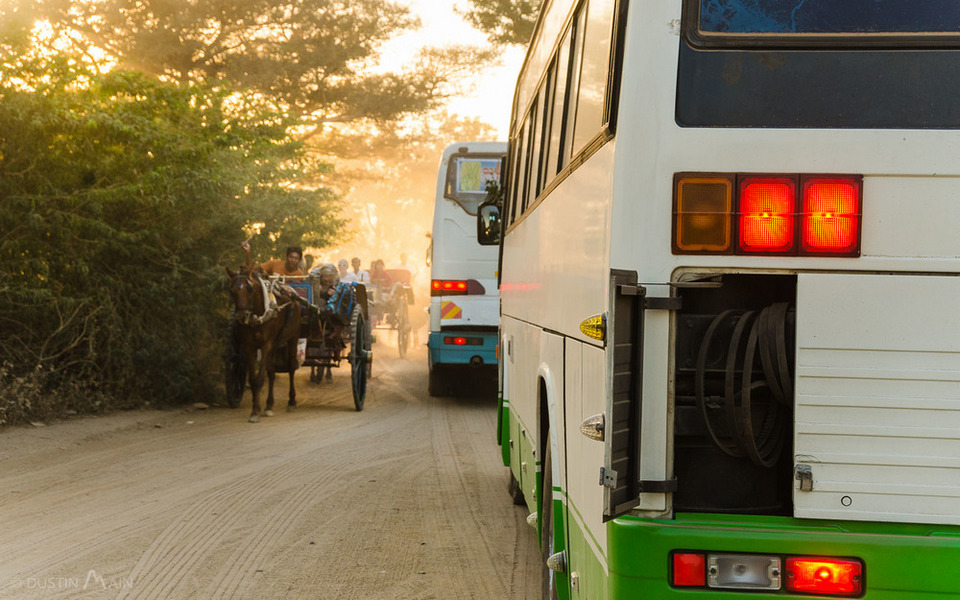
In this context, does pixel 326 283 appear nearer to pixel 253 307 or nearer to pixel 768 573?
pixel 253 307

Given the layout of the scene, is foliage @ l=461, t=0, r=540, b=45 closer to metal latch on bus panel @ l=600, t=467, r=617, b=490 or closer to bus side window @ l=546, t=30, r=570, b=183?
bus side window @ l=546, t=30, r=570, b=183

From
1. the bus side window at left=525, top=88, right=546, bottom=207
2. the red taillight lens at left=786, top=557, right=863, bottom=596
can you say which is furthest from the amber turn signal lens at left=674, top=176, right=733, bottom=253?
the bus side window at left=525, top=88, right=546, bottom=207

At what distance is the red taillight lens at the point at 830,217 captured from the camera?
→ 3.12m

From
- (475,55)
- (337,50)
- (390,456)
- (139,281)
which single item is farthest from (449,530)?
(475,55)

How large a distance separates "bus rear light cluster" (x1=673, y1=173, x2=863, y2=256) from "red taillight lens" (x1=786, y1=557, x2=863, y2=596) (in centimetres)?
86

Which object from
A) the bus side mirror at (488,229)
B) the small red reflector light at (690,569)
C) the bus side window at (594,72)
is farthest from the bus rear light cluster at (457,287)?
the small red reflector light at (690,569)

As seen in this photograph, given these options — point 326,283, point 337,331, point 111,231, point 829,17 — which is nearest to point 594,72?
point 829,17

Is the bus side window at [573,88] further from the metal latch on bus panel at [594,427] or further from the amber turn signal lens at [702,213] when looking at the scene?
the metal latch on bus panel at [594,427]

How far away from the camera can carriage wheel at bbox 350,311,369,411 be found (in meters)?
14.7

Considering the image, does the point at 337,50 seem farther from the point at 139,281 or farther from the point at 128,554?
the point at 128,554

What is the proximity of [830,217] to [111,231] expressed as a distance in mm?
11087

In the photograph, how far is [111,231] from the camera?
1282cm

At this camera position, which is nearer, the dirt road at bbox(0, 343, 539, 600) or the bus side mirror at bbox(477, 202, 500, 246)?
the dirt road at bbox(0, 343, 539, 600)

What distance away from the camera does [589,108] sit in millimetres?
3859
